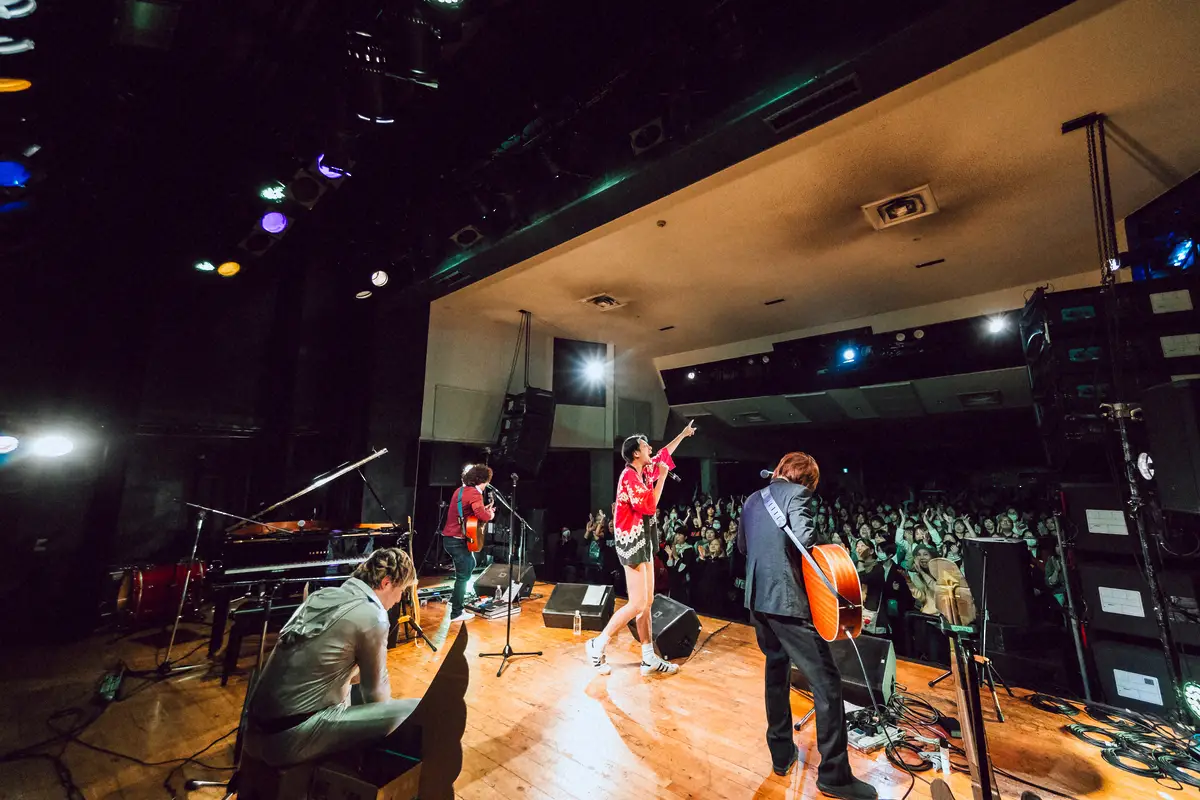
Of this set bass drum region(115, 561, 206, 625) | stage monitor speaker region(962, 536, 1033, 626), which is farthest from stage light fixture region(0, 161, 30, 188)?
stage monitor speaker region(962, 536, 1033, 626)

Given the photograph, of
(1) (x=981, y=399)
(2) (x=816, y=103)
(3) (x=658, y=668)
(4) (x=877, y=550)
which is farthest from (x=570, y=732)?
(1) (x=981, y=399)

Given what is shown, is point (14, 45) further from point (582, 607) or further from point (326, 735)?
point (582, 607)

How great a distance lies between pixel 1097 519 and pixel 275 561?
6104mm

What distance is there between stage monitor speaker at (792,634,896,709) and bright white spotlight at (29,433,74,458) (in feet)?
22.3

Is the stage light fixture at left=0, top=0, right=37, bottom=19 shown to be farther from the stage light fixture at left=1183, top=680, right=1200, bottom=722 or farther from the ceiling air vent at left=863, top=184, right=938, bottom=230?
the stage light fixture at left=1183, top=680, right=1200, bottom=722

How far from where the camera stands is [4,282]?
461 cm

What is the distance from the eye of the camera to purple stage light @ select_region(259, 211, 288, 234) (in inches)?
182

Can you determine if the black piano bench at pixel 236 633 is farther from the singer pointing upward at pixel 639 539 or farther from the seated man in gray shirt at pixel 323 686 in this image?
the singer pointing upward at pixel 639 539

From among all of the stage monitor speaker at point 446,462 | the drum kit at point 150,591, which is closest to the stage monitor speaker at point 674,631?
the stage monitor speaker at point 446,462

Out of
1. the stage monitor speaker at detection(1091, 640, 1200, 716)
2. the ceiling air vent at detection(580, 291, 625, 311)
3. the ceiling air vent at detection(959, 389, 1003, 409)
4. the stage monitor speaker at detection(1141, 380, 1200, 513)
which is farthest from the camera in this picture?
the ceiling air vent at detection(959, 389, 1003, 409)

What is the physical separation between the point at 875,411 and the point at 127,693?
28.5 ft

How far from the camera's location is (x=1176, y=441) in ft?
8.31

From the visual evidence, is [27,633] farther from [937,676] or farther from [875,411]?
[875,411]

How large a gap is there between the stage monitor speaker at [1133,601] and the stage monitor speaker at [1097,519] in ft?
0.47
